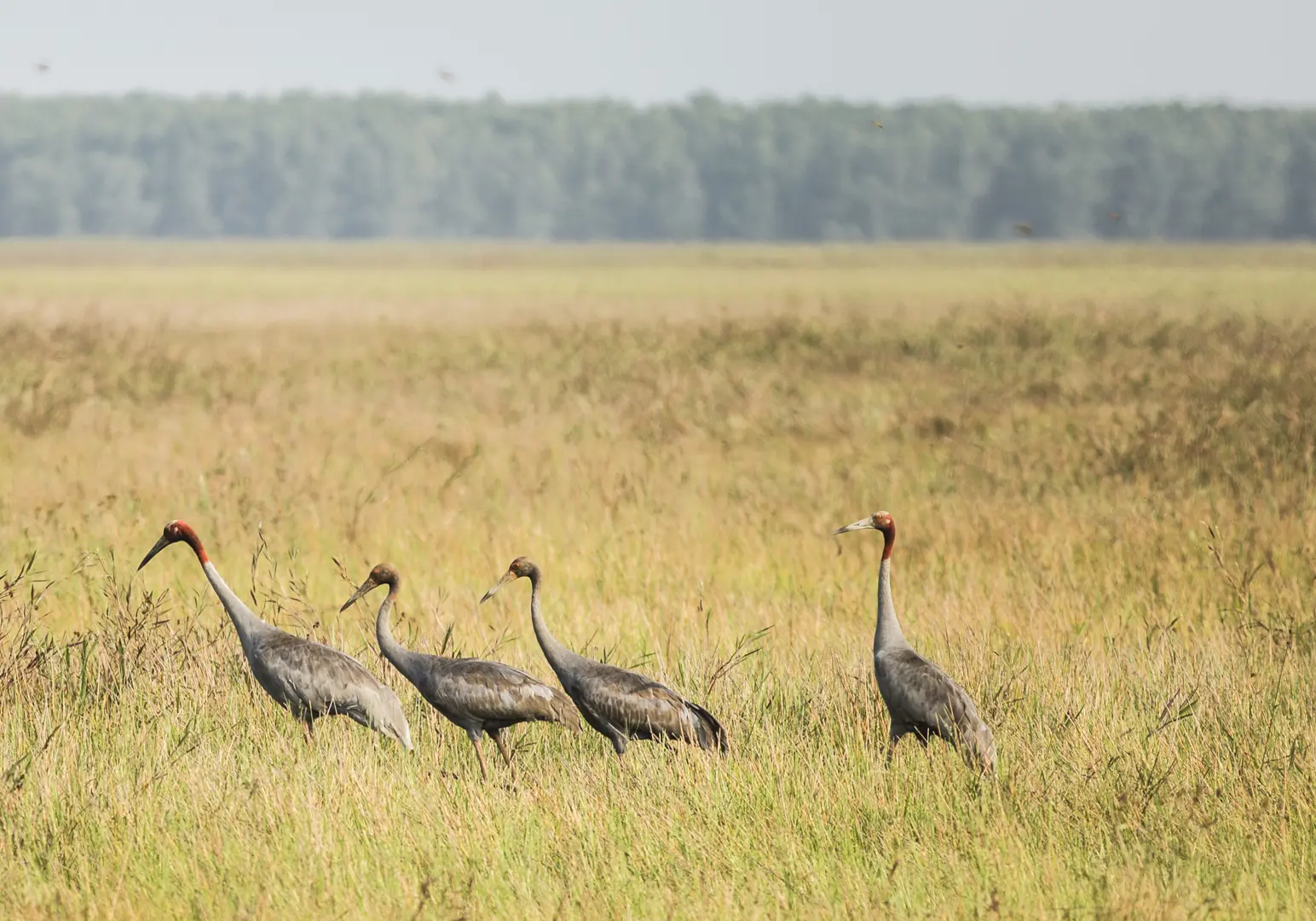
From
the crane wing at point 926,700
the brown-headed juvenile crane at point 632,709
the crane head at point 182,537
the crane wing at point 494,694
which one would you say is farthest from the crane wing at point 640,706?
the crane head at point 182,537

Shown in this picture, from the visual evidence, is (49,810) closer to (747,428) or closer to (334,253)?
(747,428)

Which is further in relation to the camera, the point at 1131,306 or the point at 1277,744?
the point at 1131,306

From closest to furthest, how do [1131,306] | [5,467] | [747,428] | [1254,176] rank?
[5,467], [747,428], [1131,306], [1254,176]

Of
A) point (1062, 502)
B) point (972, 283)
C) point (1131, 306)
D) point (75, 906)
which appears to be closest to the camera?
point (75, 906)

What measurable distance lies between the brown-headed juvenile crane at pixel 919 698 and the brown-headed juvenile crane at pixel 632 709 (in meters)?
0.74

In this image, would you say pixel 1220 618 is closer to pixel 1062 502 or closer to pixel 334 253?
pixel 1062 502

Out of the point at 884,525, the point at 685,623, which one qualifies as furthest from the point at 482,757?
the point at 685,623

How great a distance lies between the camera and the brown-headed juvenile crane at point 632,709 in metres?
6.64

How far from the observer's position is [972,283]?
6706 cm

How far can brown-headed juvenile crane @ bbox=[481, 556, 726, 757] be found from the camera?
664 centimetres

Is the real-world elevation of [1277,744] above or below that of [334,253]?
above

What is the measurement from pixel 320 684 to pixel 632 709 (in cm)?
138

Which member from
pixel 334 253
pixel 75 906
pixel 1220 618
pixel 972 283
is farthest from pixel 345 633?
pixel 334 253

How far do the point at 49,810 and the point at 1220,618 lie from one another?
21.0 feet
